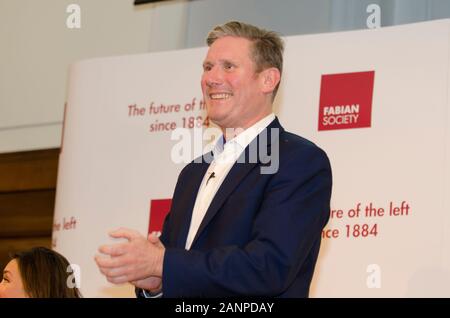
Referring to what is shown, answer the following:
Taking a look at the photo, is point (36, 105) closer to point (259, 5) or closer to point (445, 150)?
point (259, 5)

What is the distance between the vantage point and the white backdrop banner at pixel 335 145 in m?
4.36

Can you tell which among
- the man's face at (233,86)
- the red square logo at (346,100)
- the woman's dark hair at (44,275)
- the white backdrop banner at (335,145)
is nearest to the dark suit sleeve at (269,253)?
the man's face at (233,86)

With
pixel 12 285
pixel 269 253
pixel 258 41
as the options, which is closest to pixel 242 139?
pixel 258 41

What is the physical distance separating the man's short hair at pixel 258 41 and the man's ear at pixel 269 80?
2 centimetres

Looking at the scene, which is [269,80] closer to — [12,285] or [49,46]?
[12,285]

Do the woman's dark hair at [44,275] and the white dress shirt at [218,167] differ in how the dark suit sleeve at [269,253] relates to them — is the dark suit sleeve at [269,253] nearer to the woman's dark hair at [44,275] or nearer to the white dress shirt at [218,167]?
the white dress shirt at [218,167]

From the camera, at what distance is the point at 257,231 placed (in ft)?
9.43

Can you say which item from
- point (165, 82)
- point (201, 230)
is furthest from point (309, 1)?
point (201, 230)

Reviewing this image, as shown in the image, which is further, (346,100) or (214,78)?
(346,100)

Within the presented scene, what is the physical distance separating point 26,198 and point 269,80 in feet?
12.4
